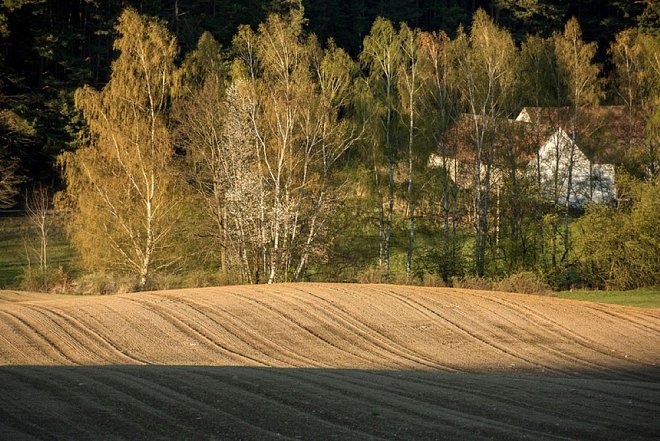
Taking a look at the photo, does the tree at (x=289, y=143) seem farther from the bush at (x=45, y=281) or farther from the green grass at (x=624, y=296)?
the bush at (x=45, y=281)

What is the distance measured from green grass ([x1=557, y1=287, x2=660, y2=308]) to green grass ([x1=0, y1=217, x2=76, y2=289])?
78.1ft

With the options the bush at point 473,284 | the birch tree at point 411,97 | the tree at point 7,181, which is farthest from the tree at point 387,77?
the tree at point 7,181

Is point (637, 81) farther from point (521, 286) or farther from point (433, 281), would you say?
point (433, 281)

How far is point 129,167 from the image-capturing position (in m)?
41.0

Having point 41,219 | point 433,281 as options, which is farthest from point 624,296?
point 41,219

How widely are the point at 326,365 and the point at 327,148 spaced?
19581 mm

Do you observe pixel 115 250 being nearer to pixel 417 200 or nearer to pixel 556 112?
pixel 417 200

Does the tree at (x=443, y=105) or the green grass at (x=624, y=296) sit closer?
the green grass at (x=624, y=296)

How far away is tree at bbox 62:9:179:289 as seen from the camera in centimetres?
4091

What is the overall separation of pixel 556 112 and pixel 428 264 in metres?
11.1

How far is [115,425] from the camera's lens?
1370 cm

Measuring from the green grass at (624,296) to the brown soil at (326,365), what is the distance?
298 centimetres

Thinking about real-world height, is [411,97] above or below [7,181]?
above

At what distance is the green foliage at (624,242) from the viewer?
40.7 metres
